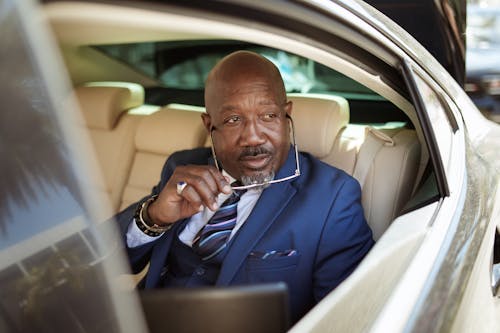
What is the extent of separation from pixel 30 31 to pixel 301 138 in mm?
1625

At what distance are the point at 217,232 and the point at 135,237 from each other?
10.5 inches

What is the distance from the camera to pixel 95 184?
0.67 metres

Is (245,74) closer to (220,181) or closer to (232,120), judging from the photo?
(232,120)

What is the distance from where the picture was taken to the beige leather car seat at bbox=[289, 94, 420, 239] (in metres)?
1.93

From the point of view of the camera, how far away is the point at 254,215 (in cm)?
172

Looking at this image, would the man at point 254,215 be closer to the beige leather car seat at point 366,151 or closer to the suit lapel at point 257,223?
the suit lapel at point 257,223

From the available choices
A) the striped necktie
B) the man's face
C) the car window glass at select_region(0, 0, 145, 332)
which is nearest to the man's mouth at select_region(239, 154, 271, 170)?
the man's face

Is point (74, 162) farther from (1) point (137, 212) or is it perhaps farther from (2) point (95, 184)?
(1) point (137, 212)

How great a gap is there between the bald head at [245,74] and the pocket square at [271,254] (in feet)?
1.63

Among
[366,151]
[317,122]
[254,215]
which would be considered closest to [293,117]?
[317,122]

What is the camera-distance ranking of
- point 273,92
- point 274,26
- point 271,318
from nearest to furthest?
point 271,318, point 274,26, point 273,92

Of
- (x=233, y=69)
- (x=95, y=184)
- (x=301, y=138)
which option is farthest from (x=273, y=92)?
(x=95, y=184)

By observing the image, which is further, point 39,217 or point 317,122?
point 317,122

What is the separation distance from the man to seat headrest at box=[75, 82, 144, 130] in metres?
1.40
